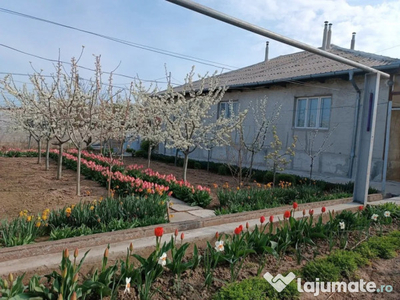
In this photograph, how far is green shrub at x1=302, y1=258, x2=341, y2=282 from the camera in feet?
9.42

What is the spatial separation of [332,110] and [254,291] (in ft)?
30.8

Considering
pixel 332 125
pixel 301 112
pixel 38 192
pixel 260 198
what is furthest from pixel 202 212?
pixel 301 112

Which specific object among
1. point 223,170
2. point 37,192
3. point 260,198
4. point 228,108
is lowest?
point 37,192

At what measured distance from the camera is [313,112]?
36.6 feet

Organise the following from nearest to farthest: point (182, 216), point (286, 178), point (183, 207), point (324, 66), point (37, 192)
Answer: point (182, 216), point (183, 207), point (37, 192), point (286, 178), point (324, 66)

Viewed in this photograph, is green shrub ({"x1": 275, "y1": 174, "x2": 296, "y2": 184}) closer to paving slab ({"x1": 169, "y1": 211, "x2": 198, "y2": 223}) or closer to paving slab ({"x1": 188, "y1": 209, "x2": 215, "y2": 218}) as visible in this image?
paving slab ({"x1": 188, "y1": 209, "x2": 215, "y2": 218})

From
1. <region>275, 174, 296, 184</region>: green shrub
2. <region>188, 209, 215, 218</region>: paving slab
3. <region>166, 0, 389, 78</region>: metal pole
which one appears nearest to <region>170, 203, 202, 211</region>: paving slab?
<region>188, 209, 215, 218</region>: paving slab

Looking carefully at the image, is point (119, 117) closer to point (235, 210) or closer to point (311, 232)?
point (235, 210)

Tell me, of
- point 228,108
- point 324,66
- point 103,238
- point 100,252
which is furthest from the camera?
point 228,108

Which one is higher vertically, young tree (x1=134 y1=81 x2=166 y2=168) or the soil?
young tree (x1=134 y1=81 x2=166 y2=168)

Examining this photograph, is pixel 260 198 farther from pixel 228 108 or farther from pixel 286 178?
pixel 228 108

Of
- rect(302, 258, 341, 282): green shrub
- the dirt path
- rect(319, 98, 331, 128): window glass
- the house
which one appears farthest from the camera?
rect(319, 98, 331, 128): window glass

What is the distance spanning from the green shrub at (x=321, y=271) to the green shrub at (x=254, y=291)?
318 millimetres

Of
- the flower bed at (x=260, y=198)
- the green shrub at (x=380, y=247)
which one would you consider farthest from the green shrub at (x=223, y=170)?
the green shrub at (x=380, y=247)
